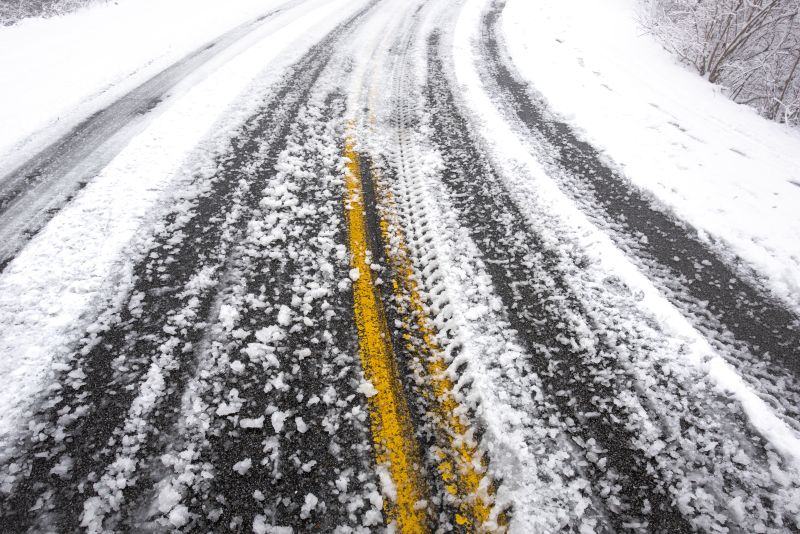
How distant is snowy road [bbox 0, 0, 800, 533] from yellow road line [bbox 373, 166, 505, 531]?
0.5 inches

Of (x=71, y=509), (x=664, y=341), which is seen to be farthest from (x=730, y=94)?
(x=71, y=509)

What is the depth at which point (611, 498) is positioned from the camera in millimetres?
1734

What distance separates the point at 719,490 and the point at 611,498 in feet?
1.72

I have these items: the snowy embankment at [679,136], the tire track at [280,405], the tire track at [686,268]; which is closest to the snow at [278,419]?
the tire track at [280,405]

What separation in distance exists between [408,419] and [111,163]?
3.93 m

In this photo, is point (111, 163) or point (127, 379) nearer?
point (127, 379)

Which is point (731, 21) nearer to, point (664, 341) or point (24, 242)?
point (664, 341)

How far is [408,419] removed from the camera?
6.41ft

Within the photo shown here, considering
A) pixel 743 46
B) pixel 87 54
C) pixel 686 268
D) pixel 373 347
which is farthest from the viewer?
pixel 743 46

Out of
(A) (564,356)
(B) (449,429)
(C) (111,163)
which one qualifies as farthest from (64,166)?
(A) (564,356)

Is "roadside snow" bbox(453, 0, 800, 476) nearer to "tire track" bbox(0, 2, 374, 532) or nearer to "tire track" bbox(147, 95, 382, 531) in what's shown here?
"tire track" bbox(147, 95, 382, 531)

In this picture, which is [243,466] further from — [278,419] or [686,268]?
[686,268]

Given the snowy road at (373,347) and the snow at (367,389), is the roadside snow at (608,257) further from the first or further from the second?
the snow at (367,389)

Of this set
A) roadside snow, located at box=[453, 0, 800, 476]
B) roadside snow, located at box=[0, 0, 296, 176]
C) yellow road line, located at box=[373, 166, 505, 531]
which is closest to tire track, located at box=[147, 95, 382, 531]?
yellow road line, located at box=[373, 166, 505, 531]
